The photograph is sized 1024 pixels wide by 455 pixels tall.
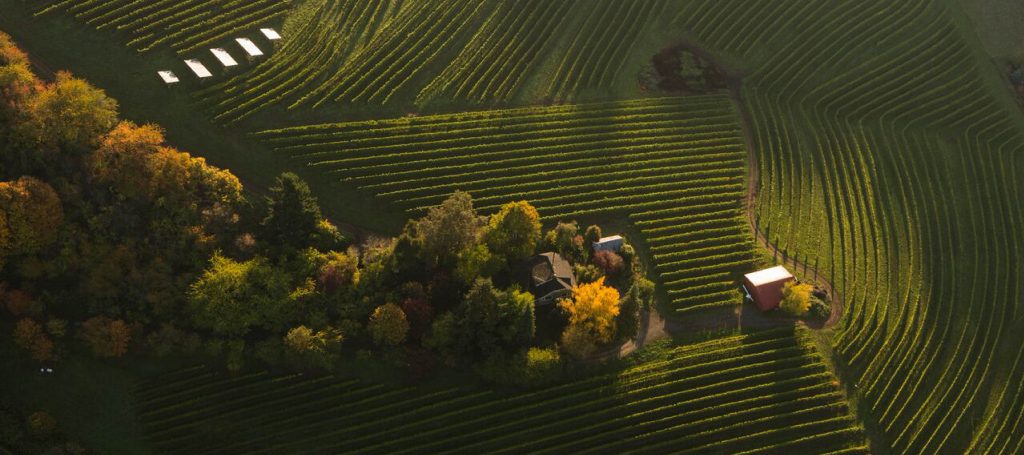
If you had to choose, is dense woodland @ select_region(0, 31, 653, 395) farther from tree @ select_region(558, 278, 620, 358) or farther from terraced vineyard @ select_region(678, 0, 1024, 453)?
terraced vineyard @ select_region(678, 0, 1024, 453)

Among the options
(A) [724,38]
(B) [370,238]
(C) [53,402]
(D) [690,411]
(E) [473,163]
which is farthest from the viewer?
(A) [724,38]

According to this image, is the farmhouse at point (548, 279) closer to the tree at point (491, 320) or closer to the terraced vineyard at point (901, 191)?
the tree at point (491, 320)

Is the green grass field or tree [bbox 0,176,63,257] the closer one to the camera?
tree [bbox 0,176,63,257]

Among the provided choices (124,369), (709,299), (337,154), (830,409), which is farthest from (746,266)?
(124,369)

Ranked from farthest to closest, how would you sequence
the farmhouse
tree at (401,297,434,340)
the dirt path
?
the dirt path → the farmhouse → tree at (401,297,434,340)

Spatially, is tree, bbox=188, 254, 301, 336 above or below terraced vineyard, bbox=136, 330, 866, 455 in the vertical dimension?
above

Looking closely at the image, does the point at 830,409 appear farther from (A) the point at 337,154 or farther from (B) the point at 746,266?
(A) the point at 337,154

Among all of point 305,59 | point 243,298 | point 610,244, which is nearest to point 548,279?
point 610,244

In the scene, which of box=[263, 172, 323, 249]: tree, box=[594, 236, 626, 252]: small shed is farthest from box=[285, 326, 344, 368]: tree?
box=[594, 236, 626, 252]: small shed
